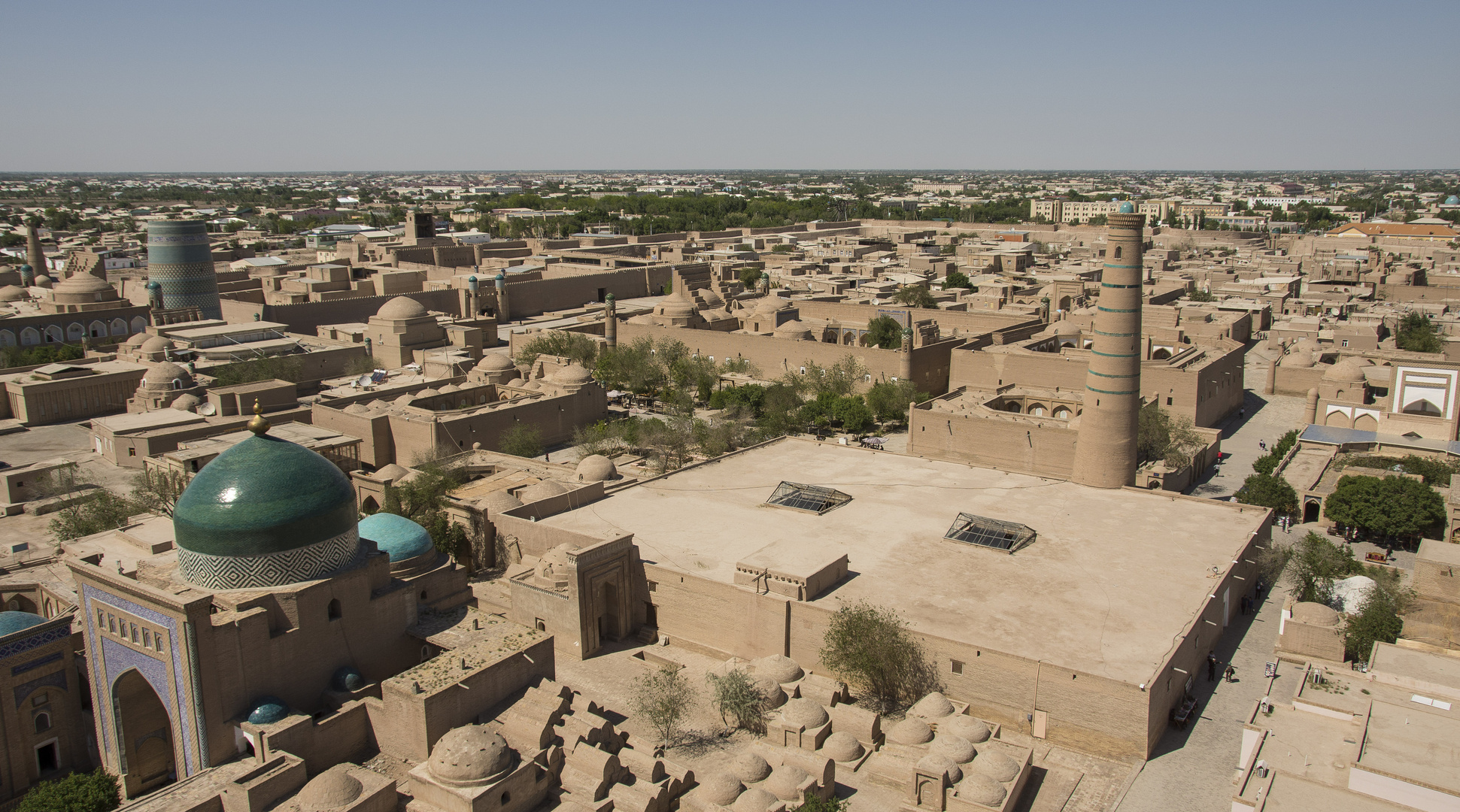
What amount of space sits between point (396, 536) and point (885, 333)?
24.9 metres

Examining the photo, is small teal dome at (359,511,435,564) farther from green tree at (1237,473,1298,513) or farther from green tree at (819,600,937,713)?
green tree at (1237,473,1298,513)

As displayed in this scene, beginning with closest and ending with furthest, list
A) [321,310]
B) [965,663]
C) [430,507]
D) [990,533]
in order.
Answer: [965,663] → [990,533] → [430,507] → [321,310]

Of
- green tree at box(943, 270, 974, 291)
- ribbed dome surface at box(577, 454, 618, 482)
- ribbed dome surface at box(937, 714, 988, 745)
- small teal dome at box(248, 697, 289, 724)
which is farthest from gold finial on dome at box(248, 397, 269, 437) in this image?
green tree at box(943, 270, 974, 291)

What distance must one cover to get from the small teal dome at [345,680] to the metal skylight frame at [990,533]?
34.2ft

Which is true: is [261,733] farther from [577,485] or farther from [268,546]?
[577,485]

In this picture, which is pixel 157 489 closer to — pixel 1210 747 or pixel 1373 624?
pixel 1210 747

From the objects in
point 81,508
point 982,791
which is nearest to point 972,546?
point 982,791

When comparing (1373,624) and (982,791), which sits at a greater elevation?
(1373,624)

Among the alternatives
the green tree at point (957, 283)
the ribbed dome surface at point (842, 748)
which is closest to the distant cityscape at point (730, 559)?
the ribbed dome surface at point (842, 748)

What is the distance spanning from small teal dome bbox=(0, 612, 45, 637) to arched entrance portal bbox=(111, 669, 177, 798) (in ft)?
5.26

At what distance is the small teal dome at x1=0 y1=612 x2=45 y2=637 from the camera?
13.2 meters

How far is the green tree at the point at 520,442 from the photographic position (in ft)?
83.7

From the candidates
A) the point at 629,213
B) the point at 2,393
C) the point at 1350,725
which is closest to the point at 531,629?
the point at 1350,725

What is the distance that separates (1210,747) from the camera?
546 inches
